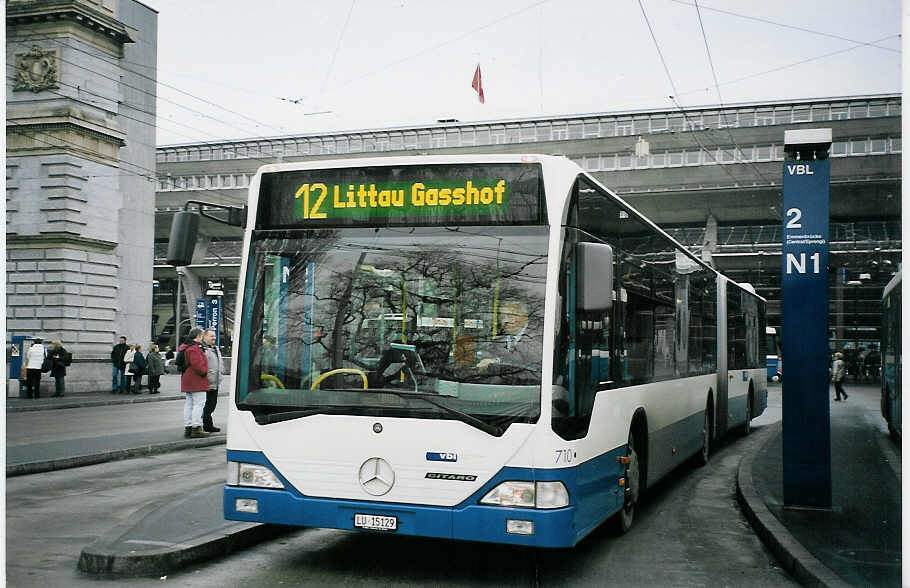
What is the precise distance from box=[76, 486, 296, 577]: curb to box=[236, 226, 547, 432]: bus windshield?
1.13 metres

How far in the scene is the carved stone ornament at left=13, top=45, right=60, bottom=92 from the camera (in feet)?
75.1

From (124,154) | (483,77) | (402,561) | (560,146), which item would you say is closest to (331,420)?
(402,561)

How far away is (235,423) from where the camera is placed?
6.76 m

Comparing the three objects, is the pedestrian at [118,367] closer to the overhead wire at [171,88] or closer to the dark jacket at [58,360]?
the dark jacket at [58,360]

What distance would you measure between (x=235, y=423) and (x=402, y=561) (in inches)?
62.5

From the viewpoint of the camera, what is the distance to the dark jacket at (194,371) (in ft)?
50.7

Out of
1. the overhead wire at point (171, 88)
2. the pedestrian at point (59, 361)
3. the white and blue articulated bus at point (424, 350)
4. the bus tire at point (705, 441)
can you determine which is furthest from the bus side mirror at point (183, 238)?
the pedestrian at point (59, 361)

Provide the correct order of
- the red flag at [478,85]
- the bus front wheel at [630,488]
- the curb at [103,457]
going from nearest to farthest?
the bus front wheel at [630,488], the curb at [103,457], the red flag at [478,85]

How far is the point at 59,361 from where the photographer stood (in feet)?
83.8

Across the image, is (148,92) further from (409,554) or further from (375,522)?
(375,522)

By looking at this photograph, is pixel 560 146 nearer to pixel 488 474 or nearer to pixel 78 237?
pixel 78 237

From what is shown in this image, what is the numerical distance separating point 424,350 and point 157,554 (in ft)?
7.44

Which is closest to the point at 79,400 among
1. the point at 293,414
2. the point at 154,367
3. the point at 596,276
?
the point at 154,367

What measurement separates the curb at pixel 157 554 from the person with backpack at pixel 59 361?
1935 cm
